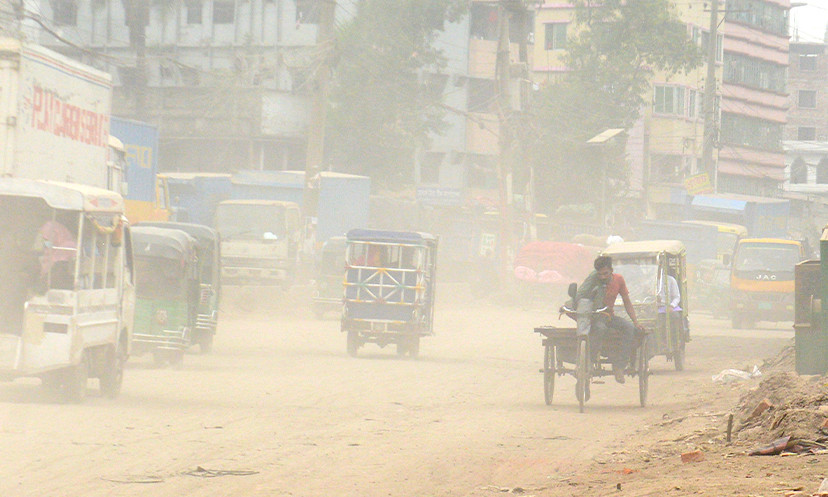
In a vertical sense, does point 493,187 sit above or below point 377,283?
above

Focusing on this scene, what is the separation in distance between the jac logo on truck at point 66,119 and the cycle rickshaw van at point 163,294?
1852mm

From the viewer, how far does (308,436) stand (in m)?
11.3

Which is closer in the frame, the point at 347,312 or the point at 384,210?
the point at 347,312

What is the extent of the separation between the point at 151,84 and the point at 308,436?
47.4 m

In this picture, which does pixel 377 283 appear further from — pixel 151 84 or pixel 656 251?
pixel 151 84

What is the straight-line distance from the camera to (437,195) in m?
56.1

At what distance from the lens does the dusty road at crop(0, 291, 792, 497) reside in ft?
29.1

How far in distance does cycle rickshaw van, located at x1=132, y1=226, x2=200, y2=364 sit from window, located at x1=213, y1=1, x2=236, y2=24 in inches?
1516

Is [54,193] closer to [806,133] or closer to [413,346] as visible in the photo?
[413,346]

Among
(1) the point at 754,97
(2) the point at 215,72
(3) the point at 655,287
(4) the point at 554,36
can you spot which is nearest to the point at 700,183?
(4) the point at 554,36

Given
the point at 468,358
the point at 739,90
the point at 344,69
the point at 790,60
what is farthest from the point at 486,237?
the point at 790,60

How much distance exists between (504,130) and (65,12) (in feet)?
95.2

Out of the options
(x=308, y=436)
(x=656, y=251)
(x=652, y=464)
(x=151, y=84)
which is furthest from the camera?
(x=151, y=84)

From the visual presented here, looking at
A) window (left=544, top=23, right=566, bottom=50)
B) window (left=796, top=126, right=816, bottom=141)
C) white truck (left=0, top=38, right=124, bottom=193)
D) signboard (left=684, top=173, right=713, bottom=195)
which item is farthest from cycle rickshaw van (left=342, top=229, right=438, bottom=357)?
window (left=796, top=126, right=816, bottom=141)
